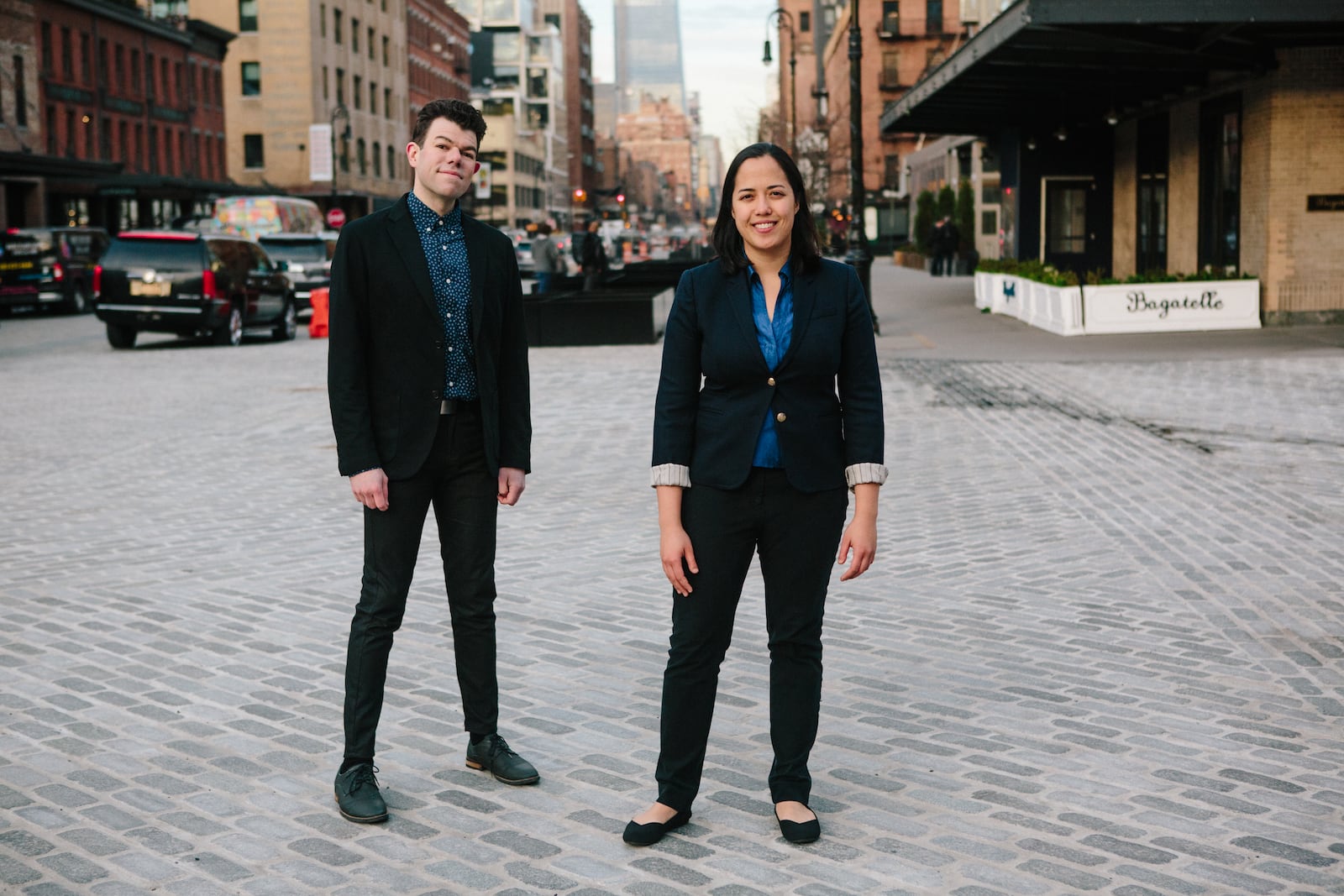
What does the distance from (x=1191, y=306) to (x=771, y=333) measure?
2097cm

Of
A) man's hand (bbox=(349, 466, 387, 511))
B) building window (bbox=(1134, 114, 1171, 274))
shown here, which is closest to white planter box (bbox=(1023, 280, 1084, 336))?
building window (bbox=(1134, 114, 1171, 274))

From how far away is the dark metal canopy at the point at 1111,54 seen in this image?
69.2 feet

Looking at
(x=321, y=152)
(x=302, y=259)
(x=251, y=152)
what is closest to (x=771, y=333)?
(x=302, y=259)

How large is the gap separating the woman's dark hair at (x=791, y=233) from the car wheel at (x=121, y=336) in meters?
23.1

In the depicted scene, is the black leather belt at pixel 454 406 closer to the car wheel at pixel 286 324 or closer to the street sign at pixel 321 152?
the car wheel at pixel 286 324

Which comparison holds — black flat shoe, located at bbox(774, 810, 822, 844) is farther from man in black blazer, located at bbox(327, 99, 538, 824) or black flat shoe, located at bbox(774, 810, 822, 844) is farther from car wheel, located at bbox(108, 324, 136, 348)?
car wheel, located at bbox(108, 324, 136, 348)

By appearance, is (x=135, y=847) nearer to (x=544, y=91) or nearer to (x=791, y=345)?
(x=791, y=345)

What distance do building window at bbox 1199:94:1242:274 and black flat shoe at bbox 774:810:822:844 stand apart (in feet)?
71.9

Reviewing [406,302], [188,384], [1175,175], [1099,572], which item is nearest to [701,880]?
[406,302]

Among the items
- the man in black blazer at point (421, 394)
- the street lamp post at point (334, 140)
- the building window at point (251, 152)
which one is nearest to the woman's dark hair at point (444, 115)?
the man in black blazer at point (421, 394)

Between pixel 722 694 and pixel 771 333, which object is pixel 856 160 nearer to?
pixel 722 694

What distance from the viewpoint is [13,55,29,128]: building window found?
52688 millimetres

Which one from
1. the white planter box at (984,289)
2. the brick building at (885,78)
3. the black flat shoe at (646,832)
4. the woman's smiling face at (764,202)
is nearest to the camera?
the woman's smiling face at (764,202)

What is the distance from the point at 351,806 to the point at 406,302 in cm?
139
